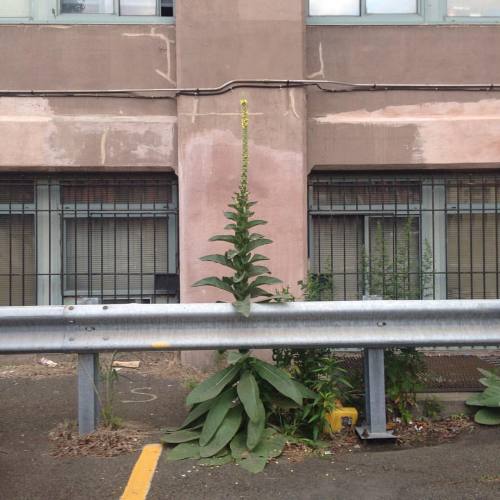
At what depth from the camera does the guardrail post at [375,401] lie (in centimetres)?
432

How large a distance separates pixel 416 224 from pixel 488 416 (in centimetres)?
329

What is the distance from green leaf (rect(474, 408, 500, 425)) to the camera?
4570 mm

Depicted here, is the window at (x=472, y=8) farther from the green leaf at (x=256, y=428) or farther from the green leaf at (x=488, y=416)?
the green leaf at (x=256, y=428)

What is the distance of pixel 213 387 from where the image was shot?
416 centimetres

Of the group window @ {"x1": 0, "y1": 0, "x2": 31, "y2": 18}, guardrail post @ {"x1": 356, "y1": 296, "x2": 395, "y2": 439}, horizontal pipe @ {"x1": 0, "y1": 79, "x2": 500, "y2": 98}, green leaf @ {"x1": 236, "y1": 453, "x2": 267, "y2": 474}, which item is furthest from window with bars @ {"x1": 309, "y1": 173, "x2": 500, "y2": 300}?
window @ {"x1": 0, "y1": 0, "x2": 31, "y2": 18}

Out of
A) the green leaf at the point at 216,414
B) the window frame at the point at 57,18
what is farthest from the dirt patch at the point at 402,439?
the window frame at the point at 57,18

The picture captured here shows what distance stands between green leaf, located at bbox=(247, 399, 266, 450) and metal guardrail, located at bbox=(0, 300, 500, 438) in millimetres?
447

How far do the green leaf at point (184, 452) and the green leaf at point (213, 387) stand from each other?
0.91 ft

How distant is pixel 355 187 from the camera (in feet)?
24.4

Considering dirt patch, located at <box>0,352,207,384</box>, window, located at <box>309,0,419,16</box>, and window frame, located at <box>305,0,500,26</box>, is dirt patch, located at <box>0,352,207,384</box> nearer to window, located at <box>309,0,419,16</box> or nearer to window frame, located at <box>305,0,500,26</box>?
window frame, located at <box>305,0,500,26</box>

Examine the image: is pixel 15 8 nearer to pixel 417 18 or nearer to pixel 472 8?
→ pixel 417 18

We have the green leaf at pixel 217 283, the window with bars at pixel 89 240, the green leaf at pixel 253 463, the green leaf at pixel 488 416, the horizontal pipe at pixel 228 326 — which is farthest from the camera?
the window with bars at pixel 89 240

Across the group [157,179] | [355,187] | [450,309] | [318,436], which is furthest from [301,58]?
[318,436]

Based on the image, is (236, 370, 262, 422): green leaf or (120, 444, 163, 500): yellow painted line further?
(236, 370, 262, 422): green leaf
